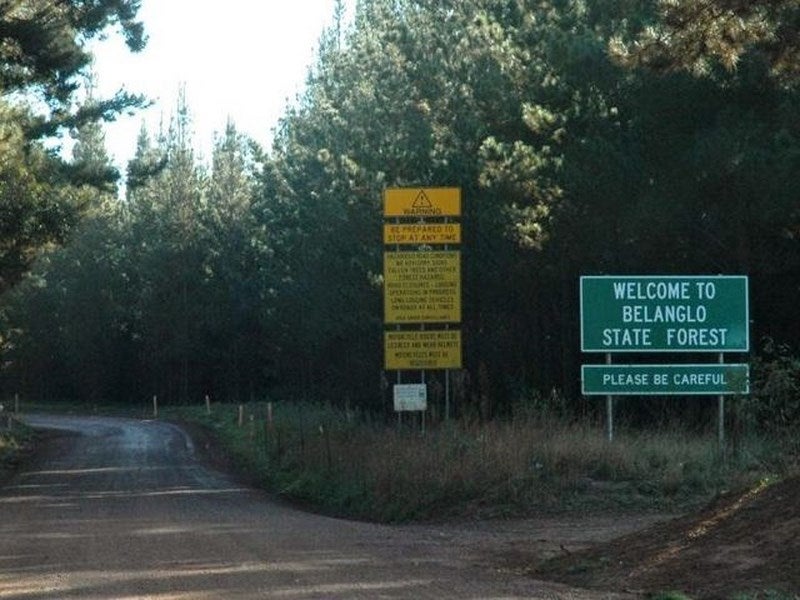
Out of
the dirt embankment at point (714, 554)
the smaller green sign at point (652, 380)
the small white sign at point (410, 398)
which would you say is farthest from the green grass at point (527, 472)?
the dirt embankment at point (714, 554)

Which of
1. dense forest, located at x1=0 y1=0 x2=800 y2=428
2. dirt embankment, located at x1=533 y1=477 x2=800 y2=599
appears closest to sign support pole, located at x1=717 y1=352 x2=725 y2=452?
dense forest, located at x1=0 y1=0 x2=800 y2=428

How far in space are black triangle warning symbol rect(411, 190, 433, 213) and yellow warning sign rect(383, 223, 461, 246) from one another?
0.44 metres

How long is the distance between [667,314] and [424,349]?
5.35 meters

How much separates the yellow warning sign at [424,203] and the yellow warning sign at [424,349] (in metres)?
2.31

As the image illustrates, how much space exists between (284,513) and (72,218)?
43.5ft

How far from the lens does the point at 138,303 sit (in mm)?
89062

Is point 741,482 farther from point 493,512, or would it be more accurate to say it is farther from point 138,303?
point 138,303

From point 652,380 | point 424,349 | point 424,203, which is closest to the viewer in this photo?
point 652,380

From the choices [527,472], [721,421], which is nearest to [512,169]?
[721,421]

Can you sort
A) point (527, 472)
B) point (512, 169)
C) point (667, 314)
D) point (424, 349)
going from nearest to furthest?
point (527, 472) → point (667, 314) → point (424, 349) → point (512, 169)

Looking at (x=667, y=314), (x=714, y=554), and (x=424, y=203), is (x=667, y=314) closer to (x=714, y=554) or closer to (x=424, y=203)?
(x=424, y=203)

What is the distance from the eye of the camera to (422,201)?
1053 inches

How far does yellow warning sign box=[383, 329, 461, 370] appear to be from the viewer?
27609 millimetres

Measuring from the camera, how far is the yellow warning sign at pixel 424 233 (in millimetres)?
26984
